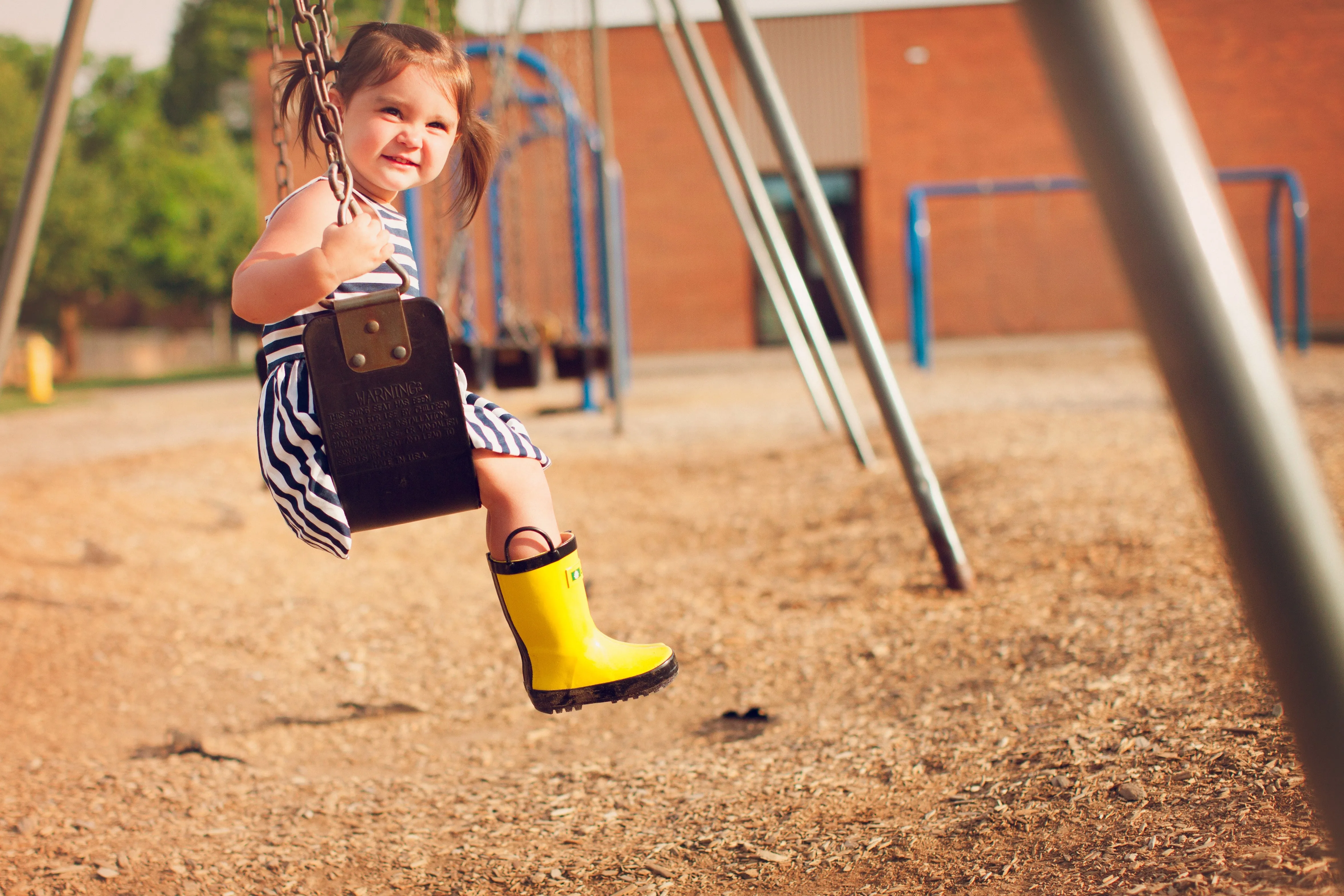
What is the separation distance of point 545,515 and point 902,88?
17.4m

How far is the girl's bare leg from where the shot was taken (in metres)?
1.52

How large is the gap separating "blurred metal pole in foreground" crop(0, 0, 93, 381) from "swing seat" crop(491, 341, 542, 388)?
2045 mm

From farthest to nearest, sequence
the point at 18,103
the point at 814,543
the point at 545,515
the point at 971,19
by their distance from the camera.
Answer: the point at 18,103, the point at 971,19, the point at 814,543, the point at 545,515

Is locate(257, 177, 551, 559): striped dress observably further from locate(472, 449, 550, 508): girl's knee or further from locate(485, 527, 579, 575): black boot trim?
locate(485, 527, 579, 575): black boot trim

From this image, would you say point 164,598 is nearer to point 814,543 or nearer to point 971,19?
point 814,543

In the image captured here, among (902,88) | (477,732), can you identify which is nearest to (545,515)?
(477,732)

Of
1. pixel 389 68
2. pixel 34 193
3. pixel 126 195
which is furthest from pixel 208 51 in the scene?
pixel 389 68

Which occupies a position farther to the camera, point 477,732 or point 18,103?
point 18,103

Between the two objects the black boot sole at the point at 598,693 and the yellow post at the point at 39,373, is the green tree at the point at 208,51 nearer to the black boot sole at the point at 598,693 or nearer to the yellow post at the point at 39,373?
the yellow post at the point at 39,373

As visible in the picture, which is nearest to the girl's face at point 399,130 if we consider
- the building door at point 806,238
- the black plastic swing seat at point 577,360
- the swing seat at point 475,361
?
the swing seat at point 475,361

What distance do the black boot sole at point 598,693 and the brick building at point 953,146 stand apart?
1622 centimetres

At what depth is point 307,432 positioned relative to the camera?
1473 millimetres

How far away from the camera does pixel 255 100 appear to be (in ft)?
52.4

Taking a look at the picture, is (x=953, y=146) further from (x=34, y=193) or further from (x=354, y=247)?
(x=354, y=247)
